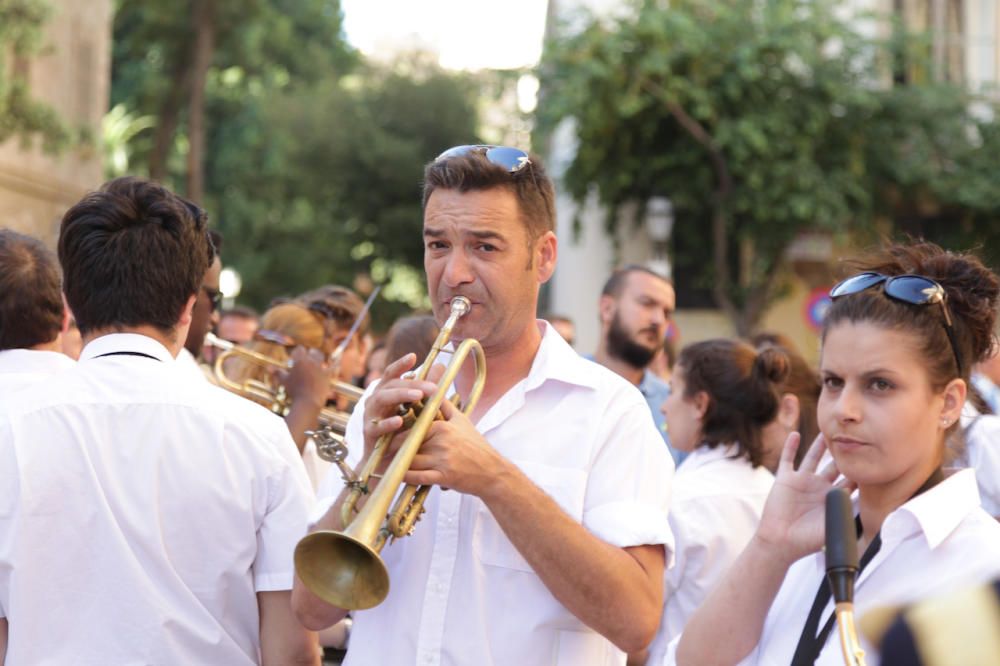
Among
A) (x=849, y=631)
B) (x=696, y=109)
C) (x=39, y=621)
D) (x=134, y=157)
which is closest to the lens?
(x=849, y=631)

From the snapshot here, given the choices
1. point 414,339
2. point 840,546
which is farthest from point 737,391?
point 840,546

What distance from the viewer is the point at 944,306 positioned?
8.98ft

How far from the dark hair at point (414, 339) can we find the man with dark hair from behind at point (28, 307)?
4.96 ft

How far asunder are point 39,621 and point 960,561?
2.03m

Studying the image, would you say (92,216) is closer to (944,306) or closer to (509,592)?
(509,592)

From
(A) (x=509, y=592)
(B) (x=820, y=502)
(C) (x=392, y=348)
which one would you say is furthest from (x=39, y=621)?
(C) (x=392, y=348)

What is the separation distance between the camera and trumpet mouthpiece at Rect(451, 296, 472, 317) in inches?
115

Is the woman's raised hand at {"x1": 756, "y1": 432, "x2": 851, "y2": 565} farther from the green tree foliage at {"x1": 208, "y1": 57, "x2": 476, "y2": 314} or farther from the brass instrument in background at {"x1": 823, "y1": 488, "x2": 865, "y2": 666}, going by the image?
the green tree foliage at {"x1": 208, "y1": 57, "x2": 476, "y2": 314}

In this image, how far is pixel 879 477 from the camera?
8.68ft

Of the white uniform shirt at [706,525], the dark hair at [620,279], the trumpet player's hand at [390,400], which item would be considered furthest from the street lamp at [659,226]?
the trumpet player's hand at [390,400]

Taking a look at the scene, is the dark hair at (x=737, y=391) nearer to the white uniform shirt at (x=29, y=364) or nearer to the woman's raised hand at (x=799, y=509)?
the woman's raised hand at (x=799, y=509)

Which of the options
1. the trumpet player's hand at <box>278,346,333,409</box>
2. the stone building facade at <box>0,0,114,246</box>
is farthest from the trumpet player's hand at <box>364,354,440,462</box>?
the stone building facade at <box>0,0,114,246</box>

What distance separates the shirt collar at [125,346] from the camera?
3.07 metres

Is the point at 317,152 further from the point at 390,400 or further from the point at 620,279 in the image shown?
the point at 390,400
